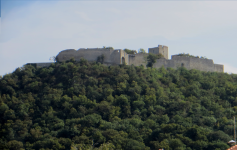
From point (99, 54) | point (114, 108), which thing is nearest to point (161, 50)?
point (99, 54)

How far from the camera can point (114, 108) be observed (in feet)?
141

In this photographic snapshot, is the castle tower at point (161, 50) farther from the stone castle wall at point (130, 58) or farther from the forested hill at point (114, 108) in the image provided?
the forested hill at point (114, 108)

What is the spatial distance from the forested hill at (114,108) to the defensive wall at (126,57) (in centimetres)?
122

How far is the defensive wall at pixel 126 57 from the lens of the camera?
49031mm

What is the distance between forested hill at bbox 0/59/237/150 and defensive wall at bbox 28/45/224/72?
1221mm

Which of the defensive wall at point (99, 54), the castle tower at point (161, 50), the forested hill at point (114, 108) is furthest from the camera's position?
the castle tower at point (161, 50)

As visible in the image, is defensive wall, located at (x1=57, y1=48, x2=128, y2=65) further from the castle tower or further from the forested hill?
the castle tower

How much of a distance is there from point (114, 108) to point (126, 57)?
890cm

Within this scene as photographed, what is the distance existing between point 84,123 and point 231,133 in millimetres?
13638

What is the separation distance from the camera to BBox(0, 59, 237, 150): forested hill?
38.3 meters

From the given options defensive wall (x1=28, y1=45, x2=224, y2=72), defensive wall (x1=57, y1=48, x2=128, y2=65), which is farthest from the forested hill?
defensive wall (x1=57, y1=48, x2=128, y2=65)

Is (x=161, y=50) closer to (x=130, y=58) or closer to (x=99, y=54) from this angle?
(x=130, y=58)

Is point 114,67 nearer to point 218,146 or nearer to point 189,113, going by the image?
point 189,113

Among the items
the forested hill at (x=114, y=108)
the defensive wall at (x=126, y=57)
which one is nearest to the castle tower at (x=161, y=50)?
the defensive wall at (x=126, y=57)
